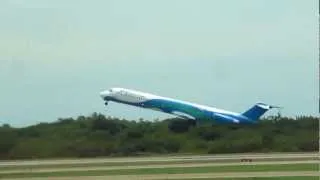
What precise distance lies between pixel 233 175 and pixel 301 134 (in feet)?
194

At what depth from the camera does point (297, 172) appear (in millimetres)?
Result: 44469

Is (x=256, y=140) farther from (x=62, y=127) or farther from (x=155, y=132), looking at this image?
(x=62, y=127)

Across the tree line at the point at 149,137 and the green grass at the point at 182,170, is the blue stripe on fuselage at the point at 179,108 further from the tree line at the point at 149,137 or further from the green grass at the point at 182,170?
the green grass at the point at 182,170

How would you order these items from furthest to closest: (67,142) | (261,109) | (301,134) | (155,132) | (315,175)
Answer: (261,109), (155,132), (301,134), (67,142), (315,175)

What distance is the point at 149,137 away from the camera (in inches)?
4102

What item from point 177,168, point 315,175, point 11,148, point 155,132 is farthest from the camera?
point 155,132

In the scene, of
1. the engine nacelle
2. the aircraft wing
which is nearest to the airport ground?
the engine nacelle

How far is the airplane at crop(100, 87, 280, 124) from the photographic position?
117375 millimetres

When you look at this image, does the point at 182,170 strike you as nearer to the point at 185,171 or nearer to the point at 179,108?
the point at 185,171

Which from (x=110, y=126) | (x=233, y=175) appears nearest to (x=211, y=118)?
(x=110, y=126)

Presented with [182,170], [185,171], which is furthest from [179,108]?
[185,171]

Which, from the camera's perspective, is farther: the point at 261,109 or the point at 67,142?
the point at 261,109

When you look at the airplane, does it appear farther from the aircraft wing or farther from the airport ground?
the airport ground

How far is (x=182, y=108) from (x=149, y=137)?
663 inches
